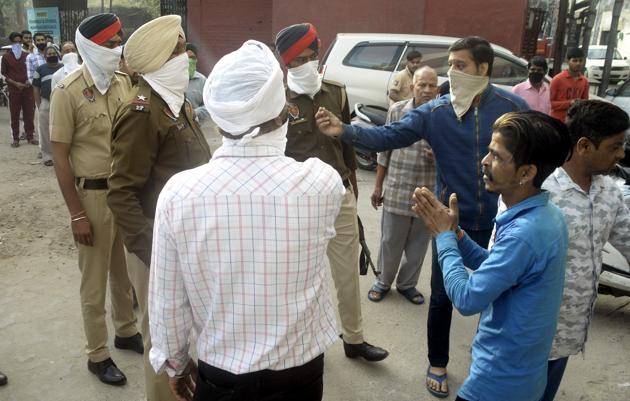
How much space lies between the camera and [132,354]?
11.4 feet

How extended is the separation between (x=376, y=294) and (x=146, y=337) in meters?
2.08

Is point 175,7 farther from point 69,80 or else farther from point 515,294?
point 515,294

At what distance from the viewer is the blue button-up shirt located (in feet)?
5.87

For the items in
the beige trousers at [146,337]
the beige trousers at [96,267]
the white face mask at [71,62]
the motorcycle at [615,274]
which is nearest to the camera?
the beige trousers at [146,337]

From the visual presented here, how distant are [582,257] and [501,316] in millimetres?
581

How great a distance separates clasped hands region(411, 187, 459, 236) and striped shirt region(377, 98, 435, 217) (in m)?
2.00

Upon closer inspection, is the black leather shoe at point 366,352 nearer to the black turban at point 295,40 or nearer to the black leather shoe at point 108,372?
the black leather shoe at point 108,372

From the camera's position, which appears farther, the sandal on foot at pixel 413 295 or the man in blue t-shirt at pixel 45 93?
the man in blue t-shirt at pixel 45 93

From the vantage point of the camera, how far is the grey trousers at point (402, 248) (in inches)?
164

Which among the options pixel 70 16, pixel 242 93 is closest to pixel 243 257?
pixel 242 93

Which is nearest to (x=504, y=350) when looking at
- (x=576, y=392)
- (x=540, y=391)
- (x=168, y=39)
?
(x=540, y=391)

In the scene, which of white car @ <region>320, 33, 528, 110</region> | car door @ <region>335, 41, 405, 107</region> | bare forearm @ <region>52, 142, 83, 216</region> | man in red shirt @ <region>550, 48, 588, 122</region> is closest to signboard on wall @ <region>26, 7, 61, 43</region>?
white car @ <region>320, 33, 528, 110</region>

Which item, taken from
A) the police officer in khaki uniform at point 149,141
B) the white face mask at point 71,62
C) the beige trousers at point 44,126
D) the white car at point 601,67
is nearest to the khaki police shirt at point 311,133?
the police officer in khaki uniform at point 149,141

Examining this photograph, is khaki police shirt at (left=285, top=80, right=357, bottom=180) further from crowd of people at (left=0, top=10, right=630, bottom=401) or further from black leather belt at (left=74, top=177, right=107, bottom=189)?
black leather belt at (left=74, top=177, right=107, bottom=189)
